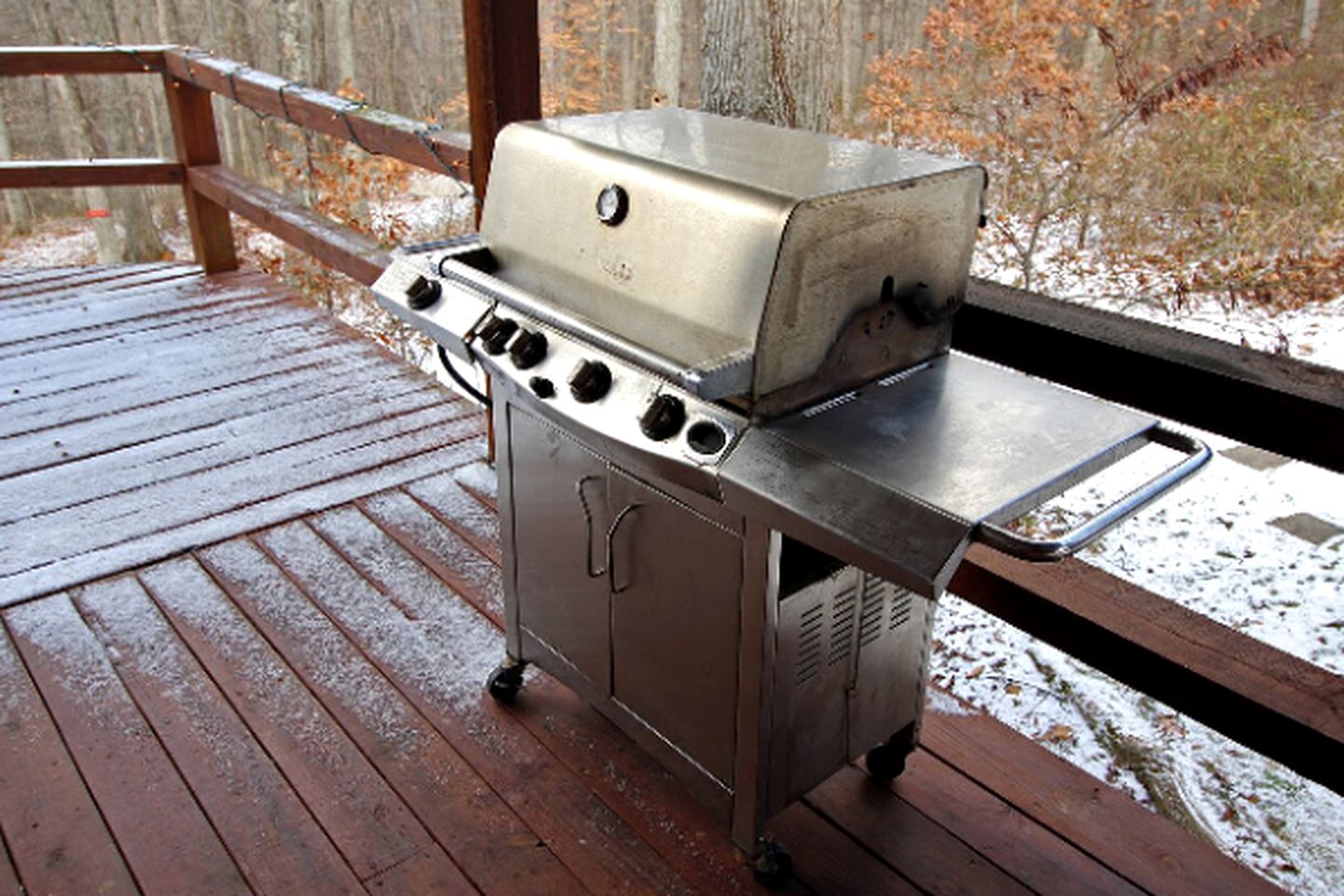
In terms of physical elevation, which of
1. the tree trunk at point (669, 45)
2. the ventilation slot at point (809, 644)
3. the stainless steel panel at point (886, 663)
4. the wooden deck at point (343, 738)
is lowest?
the wooden deck at point (343, 738)

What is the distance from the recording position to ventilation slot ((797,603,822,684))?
168 centimetres

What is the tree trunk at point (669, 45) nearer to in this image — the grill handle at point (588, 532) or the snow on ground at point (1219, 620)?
the snow on ground at point (1219, 620)

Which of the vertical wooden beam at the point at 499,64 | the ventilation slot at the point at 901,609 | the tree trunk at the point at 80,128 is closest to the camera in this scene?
the ventilation slot at the point at 901,609


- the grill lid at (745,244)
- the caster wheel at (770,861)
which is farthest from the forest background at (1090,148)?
the caster wheel at (770,861)

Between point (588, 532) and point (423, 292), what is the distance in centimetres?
55

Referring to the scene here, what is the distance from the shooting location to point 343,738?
7.16 feet

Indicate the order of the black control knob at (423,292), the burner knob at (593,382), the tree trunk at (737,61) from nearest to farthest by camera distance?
the burner knob at (593,382), the black control knob at (423,292), the tree trunk at (737,61)

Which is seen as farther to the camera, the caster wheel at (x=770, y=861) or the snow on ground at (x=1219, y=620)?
the snow on ground at (x=1219, y=620)

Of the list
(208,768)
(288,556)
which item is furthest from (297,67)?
(208,768)

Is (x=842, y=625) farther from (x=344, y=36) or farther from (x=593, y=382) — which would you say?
(x=344, y=36)

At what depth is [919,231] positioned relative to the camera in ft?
5.11

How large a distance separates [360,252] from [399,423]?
2.01 feet

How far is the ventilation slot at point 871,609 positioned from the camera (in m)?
1.76

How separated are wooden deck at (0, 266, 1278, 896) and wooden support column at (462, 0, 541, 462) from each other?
700 mm
